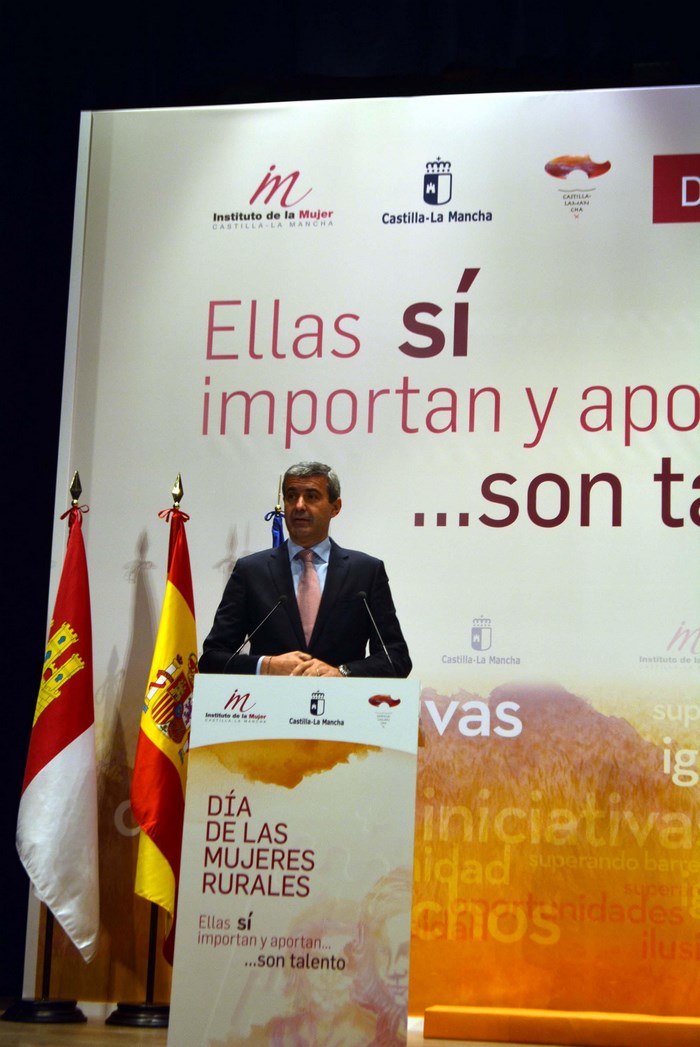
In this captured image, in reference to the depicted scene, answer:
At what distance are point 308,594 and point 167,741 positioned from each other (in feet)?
2.31

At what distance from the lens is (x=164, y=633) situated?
15.1 ft

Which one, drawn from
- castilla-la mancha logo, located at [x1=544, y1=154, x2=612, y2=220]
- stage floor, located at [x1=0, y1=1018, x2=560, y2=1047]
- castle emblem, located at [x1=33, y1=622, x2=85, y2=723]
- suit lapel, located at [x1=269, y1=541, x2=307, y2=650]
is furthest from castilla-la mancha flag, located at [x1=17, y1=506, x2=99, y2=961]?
castilla-la mancha logo, located at [x1=544, y1=154, x2=612, y2=220]

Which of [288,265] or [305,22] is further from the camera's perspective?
[305,22]

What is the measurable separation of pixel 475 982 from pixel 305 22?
3675 millimetres

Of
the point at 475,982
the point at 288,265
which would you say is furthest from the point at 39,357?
the point at 475,982

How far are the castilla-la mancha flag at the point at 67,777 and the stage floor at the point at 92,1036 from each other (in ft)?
0.78

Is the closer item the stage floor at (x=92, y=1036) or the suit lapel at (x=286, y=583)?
the stage floor at (x=92, y=1036)

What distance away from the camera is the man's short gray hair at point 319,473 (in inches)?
188

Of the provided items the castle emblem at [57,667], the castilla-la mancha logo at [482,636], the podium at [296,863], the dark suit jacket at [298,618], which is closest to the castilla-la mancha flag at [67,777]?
the castle emblem at [57,667]

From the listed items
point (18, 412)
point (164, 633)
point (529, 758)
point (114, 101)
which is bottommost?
point (529, 758)

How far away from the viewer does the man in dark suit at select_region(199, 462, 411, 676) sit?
4637 mm

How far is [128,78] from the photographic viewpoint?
5527 millimetres

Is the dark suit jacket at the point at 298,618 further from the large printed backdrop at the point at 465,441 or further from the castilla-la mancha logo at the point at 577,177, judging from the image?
the castilla-la mancha logo at the point at 577,177

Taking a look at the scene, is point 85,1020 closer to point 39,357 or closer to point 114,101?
point 39,357
